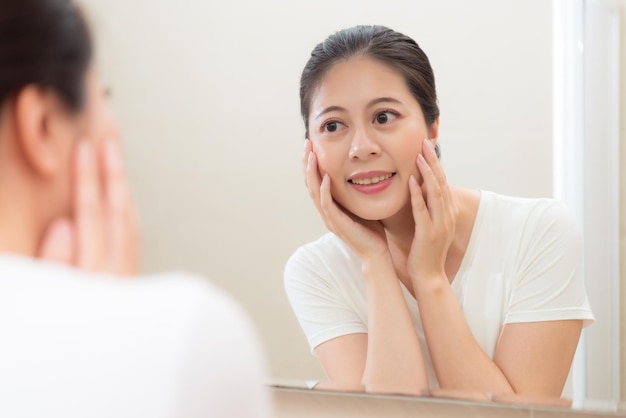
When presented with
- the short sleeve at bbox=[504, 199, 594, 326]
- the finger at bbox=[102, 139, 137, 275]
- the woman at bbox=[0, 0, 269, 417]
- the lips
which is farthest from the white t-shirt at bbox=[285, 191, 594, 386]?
the woman at bbox=[0, 0, 269, 417]

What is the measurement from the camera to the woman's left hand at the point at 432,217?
94 cm

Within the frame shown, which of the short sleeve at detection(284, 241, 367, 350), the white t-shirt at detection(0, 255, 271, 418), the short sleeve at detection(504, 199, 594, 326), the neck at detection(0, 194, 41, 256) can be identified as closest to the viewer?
the white t-shirt at detection(0, 255, 271, 418)

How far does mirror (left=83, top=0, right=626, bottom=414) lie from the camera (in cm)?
92

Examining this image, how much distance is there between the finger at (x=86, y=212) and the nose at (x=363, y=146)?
47 centimetres

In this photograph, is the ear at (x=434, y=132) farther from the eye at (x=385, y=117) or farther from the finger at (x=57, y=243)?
the finger at (x=57, y=243)

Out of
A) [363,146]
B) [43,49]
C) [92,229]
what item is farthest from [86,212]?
[363,146]

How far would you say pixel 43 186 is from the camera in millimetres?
505

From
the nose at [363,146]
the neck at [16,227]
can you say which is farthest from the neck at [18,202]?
the nose at [363,146]

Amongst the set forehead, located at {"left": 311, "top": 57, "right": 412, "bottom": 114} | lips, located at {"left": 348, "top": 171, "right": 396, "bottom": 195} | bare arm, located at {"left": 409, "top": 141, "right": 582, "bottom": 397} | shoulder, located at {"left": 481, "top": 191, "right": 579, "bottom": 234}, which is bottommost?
bare arm, located at {"left": 409, "top": 141, "right": 582, "bottom": 397}

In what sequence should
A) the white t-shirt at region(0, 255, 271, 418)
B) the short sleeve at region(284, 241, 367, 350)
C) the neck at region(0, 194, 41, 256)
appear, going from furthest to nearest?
1. the short sleeve at region(284, 241, 367, 350)
2. the neck at region(0, 194, 41, 256)
3. the white t-shirt at region(0, 255, 271, 418)

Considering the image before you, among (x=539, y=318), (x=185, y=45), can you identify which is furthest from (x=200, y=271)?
(x=539, y=318)

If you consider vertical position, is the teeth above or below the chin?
above

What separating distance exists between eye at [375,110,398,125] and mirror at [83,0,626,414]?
6cm

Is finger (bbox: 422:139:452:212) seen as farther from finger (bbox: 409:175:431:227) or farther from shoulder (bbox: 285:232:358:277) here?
shoulder (bbox: 285:232:358:277)
